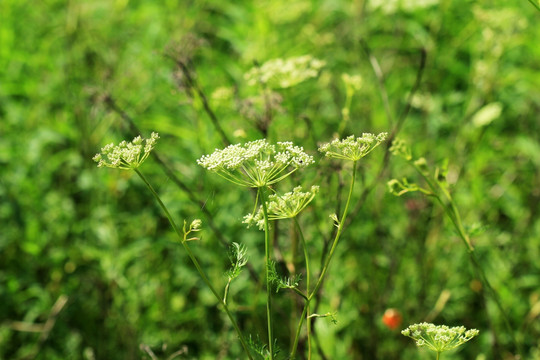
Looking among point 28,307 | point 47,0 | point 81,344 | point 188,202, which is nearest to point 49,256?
point 28,307

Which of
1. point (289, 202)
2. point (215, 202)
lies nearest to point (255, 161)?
point (289, 202)

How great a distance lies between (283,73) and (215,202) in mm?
835

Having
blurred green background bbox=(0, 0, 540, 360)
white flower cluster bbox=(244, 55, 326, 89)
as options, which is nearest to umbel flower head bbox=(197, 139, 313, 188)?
white flower cluster bbox=(244, 55, 326, 89)

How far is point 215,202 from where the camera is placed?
9.64 ft

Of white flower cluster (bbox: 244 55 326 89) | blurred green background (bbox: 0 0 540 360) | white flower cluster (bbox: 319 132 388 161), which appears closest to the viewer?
white flower cluster (bbox: 319 132 388 161)

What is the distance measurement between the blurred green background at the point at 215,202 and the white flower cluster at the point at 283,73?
162 mm

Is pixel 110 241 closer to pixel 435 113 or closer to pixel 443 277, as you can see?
pixel 443 277

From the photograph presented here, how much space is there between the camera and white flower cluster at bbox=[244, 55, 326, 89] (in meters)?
2.29

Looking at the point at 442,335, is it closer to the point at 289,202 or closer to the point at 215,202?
the point at 289,202

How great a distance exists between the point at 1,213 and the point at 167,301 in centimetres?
105

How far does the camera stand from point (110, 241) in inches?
123

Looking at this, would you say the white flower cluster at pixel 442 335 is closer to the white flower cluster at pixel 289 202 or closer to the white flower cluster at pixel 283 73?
the white flower cluster at pixel 289 202

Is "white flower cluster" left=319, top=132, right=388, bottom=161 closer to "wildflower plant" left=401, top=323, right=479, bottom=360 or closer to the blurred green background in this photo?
"wildflower plant" left=401, top=323, right=479, bottom=360

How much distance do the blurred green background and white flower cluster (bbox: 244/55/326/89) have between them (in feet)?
0.53
